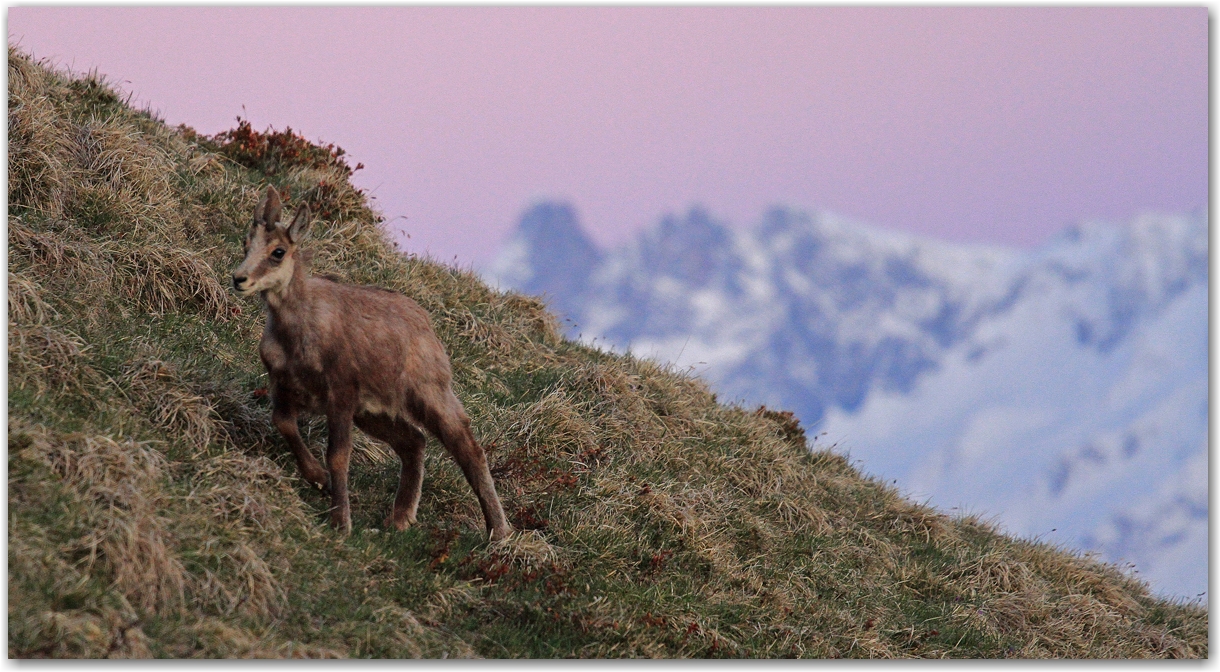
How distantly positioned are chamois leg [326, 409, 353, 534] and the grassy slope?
18 centimetres

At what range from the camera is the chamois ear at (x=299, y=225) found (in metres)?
8.68

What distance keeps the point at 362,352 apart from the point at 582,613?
2.61 meters

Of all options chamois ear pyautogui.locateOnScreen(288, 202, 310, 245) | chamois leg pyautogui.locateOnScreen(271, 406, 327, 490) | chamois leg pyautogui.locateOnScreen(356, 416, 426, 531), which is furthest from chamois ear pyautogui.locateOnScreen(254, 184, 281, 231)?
chamois leg pyautogui.locateOnScreen(356, 416, 426, 531)

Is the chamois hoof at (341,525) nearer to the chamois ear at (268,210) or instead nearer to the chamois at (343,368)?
the chamois at (343,368)

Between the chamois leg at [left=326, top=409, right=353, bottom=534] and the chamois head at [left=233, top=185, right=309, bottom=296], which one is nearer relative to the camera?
the chamois head at [left=233, top=185, right=309, bottom=296]

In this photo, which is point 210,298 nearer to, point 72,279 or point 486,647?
point 72,279

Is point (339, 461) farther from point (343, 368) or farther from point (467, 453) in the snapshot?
point (467, 453)

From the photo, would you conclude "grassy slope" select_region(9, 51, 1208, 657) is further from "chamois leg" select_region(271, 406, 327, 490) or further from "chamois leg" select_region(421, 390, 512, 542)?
"chamois leg" select_region(421, 390, 512, 542)

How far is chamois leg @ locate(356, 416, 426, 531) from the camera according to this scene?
970cm

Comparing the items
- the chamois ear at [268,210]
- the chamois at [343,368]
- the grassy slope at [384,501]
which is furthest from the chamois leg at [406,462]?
the chamois ear at [268,210]

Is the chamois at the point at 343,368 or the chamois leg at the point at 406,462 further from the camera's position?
the chamois leg at the point at 406,462

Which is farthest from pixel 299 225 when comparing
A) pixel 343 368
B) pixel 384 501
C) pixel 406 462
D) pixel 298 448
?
pixel 384 501

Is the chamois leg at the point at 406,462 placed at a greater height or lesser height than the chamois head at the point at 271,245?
lesser

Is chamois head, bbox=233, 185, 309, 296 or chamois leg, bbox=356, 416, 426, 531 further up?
chamois head, bbox=233, 185, 309, 296
